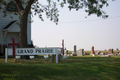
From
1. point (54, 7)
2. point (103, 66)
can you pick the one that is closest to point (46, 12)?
point (54, 7)

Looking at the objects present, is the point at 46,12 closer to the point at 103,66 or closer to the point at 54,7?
the point at 54,7

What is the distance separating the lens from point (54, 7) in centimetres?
1953

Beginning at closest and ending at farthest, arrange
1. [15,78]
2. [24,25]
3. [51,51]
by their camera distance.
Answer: [15,78]
[51,51]
[24,25]

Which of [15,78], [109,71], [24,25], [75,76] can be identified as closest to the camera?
[15,78]

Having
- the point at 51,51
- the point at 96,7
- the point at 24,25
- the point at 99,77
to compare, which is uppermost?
the point at 96,7

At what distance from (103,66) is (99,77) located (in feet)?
5.90

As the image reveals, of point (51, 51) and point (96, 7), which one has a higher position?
point (96, 7)

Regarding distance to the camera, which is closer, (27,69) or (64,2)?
(27,69)

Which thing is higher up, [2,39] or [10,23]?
[10,23]

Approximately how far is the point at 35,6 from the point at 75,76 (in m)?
11.7

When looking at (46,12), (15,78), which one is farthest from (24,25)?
(15,78)

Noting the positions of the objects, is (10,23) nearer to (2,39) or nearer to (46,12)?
(2,39)

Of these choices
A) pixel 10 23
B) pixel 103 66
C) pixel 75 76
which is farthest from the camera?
pixel 10 23

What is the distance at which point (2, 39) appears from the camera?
Answer: 82.0ft
